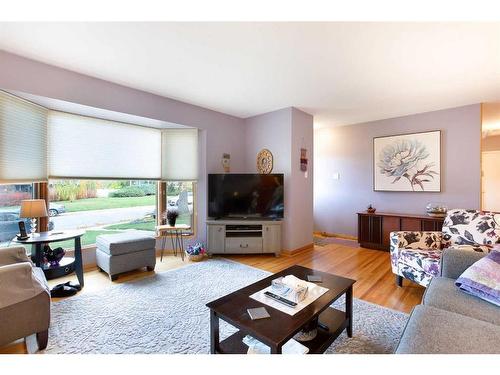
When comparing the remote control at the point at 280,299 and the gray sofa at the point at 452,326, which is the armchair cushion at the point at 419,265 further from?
the remote control at the point at 280,299

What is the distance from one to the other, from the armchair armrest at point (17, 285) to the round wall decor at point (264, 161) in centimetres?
316

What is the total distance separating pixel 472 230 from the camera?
2479mm

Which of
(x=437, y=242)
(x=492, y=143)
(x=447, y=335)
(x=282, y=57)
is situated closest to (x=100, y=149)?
(x=282, y=57)

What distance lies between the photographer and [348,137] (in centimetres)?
480

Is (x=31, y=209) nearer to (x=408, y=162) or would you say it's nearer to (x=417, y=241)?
(x=417, y=241)

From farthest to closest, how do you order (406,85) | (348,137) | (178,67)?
(348,137), (406,85), (178,67)

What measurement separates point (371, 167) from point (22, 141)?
5.21 m

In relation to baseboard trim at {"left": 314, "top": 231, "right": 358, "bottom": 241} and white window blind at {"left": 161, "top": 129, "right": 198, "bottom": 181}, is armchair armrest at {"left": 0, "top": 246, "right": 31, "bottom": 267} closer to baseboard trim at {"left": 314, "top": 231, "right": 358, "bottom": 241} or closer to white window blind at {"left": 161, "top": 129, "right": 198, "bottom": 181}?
white window blind at {"left": 161, "top": 129, "right": 198, "bottom": 181}

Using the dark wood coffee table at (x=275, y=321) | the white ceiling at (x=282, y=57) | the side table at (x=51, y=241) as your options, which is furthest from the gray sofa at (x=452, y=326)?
the side table at (x=51, y=241)

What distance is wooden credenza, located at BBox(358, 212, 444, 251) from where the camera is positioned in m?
3.57

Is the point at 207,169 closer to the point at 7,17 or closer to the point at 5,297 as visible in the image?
the point at 5,297

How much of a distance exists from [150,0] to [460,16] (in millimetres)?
990

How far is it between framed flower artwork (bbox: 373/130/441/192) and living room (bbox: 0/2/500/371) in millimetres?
23
